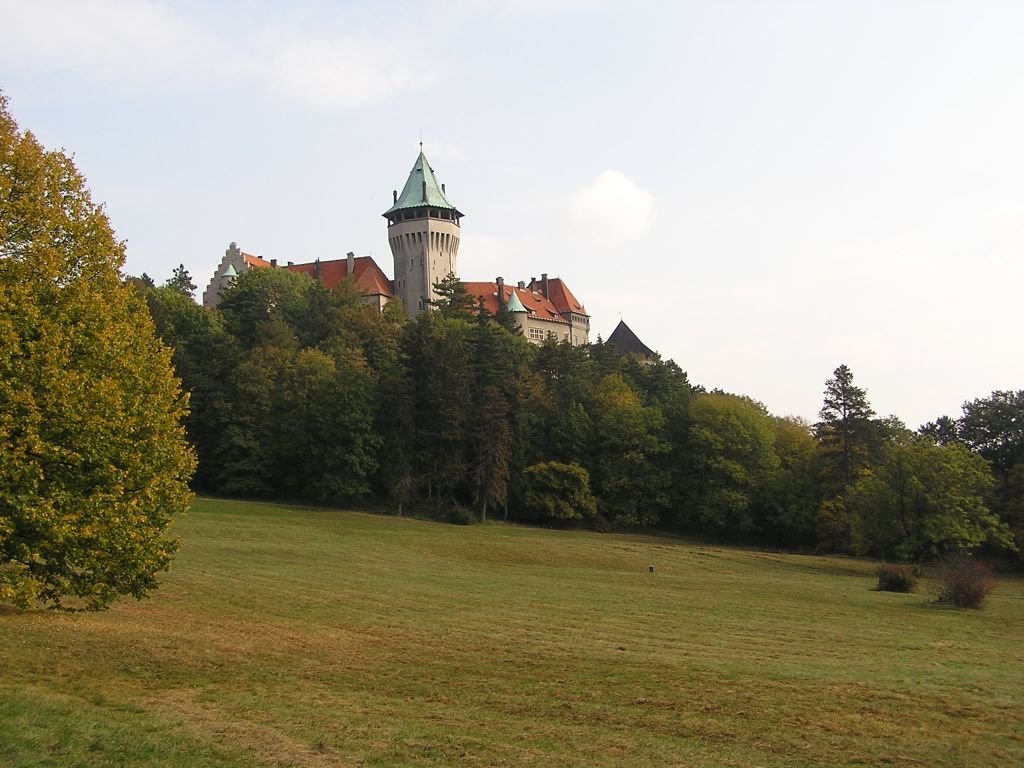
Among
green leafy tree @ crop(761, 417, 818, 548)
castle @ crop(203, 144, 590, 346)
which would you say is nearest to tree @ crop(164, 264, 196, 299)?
castle @ crop(203, 144, 590, 346)

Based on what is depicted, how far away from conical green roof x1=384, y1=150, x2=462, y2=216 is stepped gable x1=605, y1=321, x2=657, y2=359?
27.7 meters

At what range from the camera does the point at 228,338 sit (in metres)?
73.7

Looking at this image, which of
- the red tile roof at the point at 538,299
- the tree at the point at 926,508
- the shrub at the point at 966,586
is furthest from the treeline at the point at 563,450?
the red tile roof at the point at 538,299

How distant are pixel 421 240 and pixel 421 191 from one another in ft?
22.7

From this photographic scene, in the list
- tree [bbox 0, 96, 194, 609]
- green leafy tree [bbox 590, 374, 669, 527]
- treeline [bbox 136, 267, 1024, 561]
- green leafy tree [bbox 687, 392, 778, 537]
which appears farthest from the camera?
green leafy tree [bbox 590, 374, 669, 527]

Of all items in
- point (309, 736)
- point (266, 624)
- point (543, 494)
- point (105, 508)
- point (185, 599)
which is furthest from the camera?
point (543, 494)

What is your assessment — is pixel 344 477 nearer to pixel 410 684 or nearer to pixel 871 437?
pixel 871 437

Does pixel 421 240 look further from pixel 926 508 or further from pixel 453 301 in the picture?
pixel 926 508

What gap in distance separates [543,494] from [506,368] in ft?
34.1

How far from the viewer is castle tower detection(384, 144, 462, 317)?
119125 mm

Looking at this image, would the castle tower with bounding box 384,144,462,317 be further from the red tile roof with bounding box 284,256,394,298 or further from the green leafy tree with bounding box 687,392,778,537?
the green leafy tree with bounding box 687,392,778,537

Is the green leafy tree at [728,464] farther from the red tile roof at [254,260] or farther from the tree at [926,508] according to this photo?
the red tile roof at [254,260]

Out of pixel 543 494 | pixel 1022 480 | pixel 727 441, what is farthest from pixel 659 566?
pixel 1022 480

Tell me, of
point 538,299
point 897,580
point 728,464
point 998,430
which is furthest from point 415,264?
point 897,580
